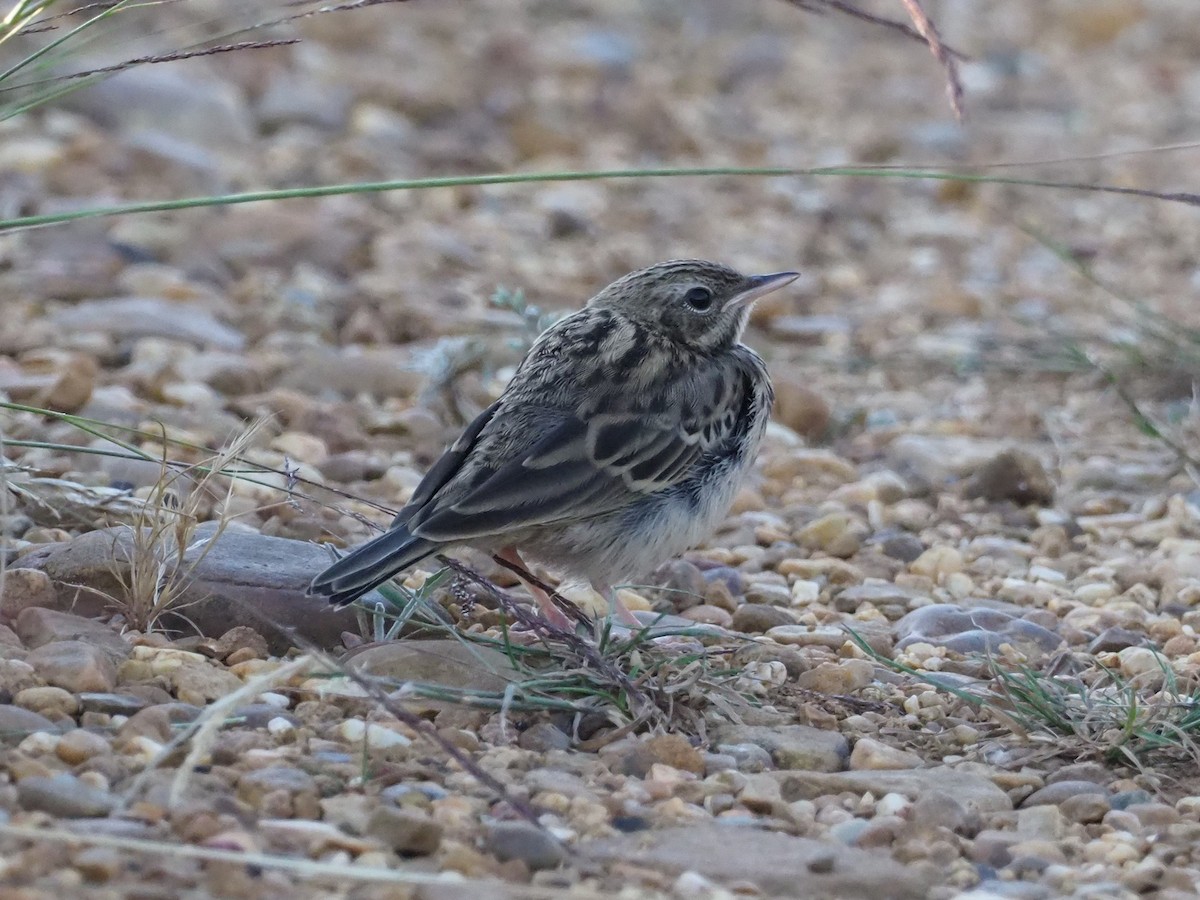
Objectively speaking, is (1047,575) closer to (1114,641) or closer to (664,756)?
(1114,641)

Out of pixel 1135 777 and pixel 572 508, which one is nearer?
pixel 1135 777

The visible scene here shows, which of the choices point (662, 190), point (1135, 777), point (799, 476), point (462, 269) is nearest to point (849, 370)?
point (799, 476)

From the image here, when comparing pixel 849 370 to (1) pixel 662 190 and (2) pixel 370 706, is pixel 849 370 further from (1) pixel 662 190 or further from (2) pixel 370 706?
(2) pixel 370 706

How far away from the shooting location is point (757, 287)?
16.3 feet

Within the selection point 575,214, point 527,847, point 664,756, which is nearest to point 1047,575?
point 664,756

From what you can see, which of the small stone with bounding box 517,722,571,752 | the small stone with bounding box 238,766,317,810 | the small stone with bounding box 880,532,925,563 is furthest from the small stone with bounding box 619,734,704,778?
the small stone with bounding box 880,532,925,563

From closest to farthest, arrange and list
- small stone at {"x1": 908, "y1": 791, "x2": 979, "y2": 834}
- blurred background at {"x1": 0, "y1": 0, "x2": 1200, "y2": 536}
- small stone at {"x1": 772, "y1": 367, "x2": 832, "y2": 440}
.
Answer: small stone at {"x1": 908, "y1": 791, "x2": 979, "y2": 834} → blurred background at {"x1": 0, "y1": 0, "x2": 1200, "y2": 536} → small stone at {"x1": 772, "y1": 367, "x2": 832, "y2": 440}

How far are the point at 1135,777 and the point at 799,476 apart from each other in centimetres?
245

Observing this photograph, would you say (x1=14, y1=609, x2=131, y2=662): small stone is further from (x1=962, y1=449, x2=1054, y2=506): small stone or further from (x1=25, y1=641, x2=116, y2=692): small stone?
(x1=962, y1=449, x2=1054, y2=506): small stone

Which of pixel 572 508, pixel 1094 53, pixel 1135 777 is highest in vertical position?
pixel 1094 53

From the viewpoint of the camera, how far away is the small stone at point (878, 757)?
365 centimetres

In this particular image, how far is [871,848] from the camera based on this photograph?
10.7ft

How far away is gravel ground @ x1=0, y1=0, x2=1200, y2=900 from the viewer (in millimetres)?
3150

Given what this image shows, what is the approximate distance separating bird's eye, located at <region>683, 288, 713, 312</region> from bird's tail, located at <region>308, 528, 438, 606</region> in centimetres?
130
